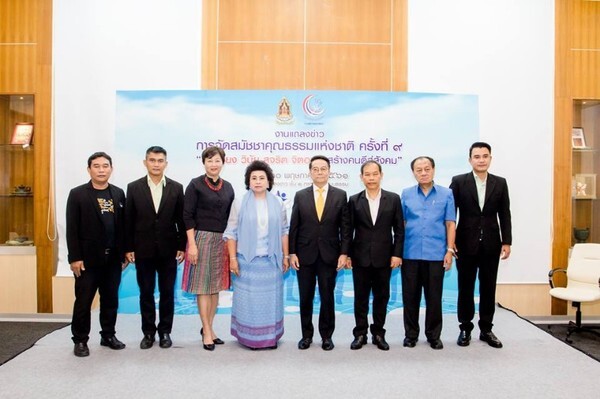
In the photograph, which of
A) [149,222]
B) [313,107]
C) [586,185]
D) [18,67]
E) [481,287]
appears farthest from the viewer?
[586,185]

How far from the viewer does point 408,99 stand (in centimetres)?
467

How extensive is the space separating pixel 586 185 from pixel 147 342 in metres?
5.11

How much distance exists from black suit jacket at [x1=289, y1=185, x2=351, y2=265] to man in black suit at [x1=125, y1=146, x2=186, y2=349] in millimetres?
967

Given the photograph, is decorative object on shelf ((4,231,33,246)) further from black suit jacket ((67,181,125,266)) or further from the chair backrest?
the chair backrest

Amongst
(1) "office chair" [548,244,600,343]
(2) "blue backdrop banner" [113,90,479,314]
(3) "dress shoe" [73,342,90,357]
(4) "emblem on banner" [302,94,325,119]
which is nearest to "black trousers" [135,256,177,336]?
(3) "dress shoe" [73,342,90,357]

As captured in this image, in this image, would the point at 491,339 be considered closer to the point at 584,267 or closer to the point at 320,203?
the point at 584,267

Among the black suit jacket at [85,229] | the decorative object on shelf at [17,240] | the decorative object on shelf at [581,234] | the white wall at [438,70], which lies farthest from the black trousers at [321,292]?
the decorative object on shelf at [17,240]

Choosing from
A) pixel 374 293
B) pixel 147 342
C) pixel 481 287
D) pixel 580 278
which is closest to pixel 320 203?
pixel 374 293

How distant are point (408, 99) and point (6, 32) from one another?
15.0ft

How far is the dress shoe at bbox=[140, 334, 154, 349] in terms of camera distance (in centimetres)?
357

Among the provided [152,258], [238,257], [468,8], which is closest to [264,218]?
[238,257]

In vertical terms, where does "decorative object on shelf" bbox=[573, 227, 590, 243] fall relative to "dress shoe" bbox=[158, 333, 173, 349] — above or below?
above

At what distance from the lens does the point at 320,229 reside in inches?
137

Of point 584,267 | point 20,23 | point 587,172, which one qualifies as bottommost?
point 584,267
